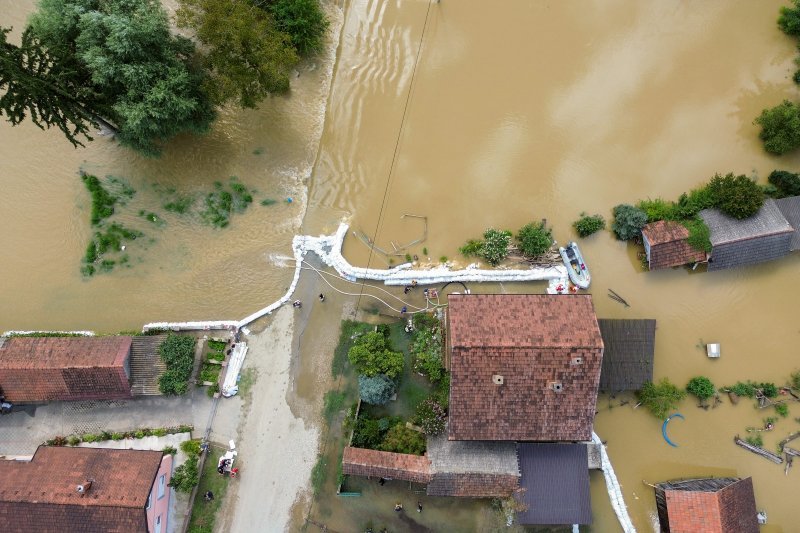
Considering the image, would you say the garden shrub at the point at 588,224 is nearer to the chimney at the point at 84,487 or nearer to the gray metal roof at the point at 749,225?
the gray metal roof at the point at 749,225

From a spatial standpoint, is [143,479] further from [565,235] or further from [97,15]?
[565,235]

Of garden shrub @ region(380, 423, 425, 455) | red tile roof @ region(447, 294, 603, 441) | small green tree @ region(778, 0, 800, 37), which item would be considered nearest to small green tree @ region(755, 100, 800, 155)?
small green tree @ region(778, 0, 800, 37)

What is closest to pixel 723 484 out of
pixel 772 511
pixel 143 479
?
pixel 772 511

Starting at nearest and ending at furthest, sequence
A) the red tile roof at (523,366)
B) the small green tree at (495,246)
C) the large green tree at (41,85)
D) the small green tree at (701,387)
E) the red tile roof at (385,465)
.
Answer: the large green tree at (41,85)
the red tile roof at (523,366)
the red tile roof at (385,465)
the small green tree at (701,387)
the small green tree at (495,246)

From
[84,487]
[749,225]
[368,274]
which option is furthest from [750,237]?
[84,487]

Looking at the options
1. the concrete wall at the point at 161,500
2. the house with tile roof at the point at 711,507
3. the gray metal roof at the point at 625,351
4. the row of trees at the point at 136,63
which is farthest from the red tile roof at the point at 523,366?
the row of trees at the point at 136,63

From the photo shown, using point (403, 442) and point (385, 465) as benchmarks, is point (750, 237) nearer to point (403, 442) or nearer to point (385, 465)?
point (403, 442)

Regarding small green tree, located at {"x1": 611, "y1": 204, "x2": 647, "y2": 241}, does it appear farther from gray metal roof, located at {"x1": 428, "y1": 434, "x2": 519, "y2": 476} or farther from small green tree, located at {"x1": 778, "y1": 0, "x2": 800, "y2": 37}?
small green tree, located at {"x1": 778, "y1": 0, "x2": 800, "y2": 37}
